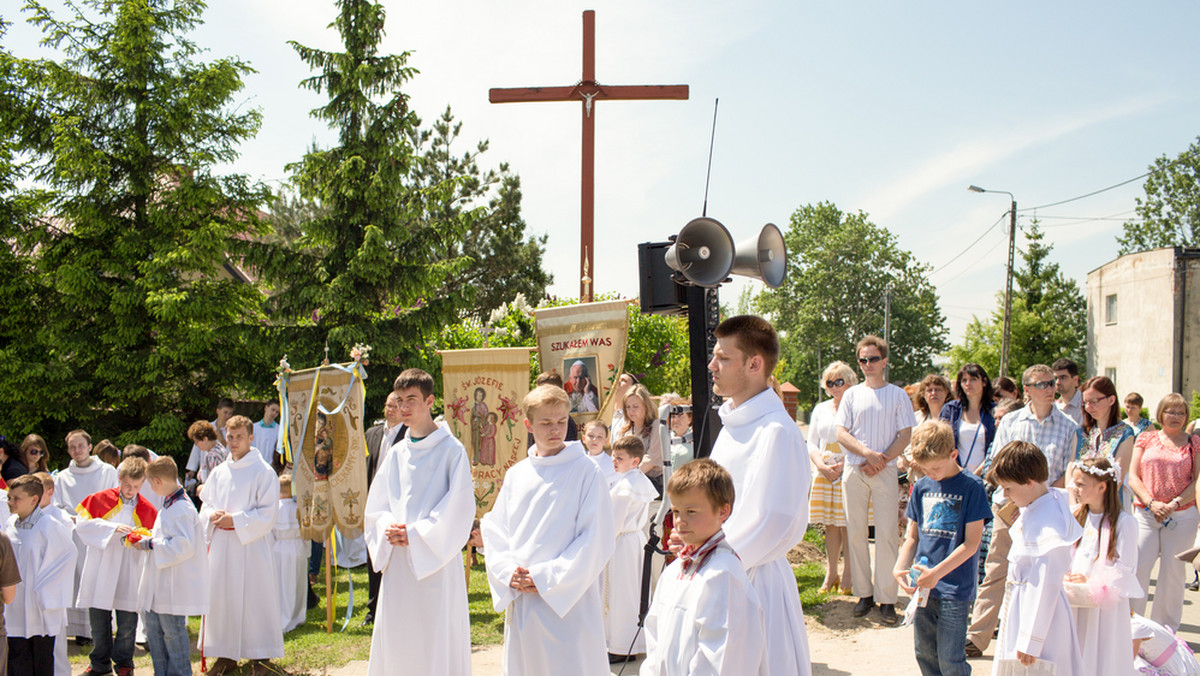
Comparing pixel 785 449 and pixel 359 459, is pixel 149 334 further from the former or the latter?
pixel 785 449

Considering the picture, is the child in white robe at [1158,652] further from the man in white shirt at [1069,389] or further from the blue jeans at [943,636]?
the man in white shirt at [1069,389]

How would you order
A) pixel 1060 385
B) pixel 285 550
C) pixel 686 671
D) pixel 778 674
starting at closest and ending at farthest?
pixel 686 671
pixel 778 674
pixel 1060 385
pixel 285 550

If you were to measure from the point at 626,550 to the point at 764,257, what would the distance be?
3073mm

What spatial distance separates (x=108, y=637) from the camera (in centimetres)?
662

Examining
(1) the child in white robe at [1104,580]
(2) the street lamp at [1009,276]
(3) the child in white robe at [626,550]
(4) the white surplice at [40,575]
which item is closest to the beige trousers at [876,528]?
(3) the child in white robe at [626,550]

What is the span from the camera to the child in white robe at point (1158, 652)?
181 inches

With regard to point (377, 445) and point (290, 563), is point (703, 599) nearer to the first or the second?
point (290, 563)

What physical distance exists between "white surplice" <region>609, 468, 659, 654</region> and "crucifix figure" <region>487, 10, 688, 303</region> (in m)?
6.77

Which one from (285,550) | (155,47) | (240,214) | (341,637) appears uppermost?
(155,47)

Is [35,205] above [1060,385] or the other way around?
above

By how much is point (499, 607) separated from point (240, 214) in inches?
587

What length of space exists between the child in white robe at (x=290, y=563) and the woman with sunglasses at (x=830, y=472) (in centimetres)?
486

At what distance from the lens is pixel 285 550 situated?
820 centimetres

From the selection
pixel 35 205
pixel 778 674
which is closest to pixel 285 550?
pixel 778 674
